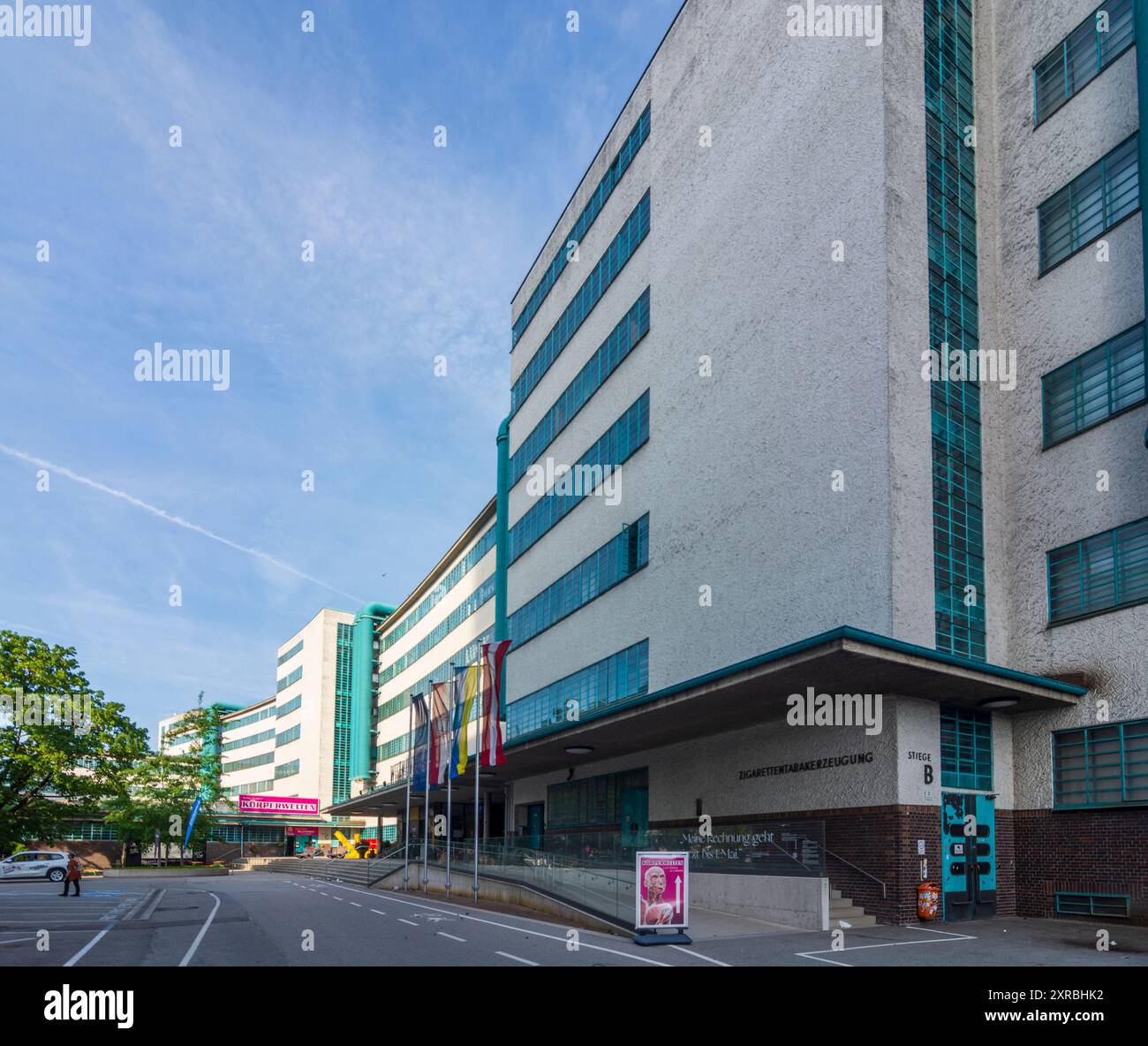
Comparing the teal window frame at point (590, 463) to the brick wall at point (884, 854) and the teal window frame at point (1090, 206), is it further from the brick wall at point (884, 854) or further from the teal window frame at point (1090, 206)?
the brick wall at point (884, 854)

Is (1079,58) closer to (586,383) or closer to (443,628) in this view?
(586,383)

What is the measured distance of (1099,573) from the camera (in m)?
23.9

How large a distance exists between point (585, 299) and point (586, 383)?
12.8ft

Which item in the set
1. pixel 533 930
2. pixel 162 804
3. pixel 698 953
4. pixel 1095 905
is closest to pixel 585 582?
pixel 533 930

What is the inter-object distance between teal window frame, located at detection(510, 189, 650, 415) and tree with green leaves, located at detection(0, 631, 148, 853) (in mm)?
24255

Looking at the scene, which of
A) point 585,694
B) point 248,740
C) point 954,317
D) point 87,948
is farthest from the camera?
point 248,740

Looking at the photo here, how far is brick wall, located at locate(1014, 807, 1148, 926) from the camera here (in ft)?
71.9

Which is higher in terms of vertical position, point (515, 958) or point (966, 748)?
point (966, 748)

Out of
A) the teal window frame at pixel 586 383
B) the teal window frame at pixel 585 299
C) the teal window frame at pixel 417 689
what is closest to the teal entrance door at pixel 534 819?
the teal window frame at pixel 417 689

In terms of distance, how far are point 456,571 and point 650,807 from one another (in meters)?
41.0

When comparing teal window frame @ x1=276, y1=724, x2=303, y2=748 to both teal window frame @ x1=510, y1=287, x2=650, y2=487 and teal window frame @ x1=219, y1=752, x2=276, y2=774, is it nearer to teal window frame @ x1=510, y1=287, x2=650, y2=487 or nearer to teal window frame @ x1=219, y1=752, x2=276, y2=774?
teal window frame @ x1=219, y1=752, x2=276, y2=774
